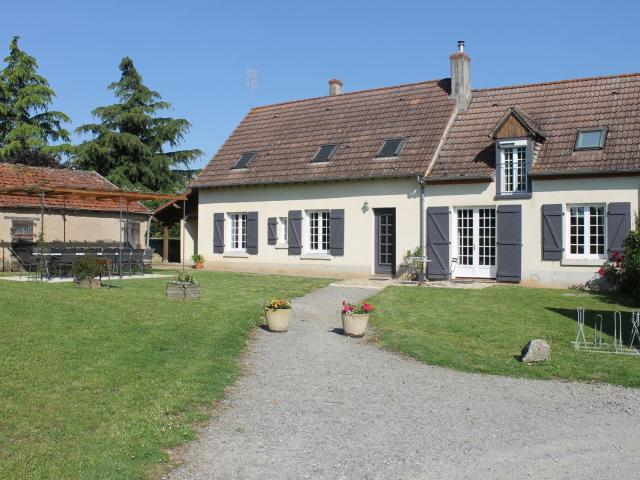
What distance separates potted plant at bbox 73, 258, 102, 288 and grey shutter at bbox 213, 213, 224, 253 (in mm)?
8257

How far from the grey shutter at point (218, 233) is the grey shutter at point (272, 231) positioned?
2127 mm

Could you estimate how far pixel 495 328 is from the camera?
483 inches

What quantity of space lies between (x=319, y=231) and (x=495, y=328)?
436 inches

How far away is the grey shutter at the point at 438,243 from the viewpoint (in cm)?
1988

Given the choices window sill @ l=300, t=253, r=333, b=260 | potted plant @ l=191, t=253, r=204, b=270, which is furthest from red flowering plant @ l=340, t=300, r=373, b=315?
potted plant @ l=191, t=253, r=204, b=270

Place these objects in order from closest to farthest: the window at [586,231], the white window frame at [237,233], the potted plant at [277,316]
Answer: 1. the potted plant at [277,316]
2. the window at [586,231]
3. the white window frame at [237,233]

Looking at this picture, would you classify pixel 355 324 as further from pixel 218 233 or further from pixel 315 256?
pixel 218 233

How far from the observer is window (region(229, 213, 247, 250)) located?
2466cm

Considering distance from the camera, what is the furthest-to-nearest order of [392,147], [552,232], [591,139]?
[392,147], [591,139], [552,232]

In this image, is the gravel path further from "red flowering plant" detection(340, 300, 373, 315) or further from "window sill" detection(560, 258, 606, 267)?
"window sill" detection(560, 258, 606, 267)

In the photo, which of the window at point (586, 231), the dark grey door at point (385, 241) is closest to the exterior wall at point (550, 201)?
the window at point (586, 231)

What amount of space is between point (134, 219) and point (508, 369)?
2040 centimetres

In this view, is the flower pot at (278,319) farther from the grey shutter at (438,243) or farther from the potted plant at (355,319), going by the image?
the grey shutter at (438,243)

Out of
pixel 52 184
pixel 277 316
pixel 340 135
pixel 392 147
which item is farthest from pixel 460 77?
pixel 52 184
